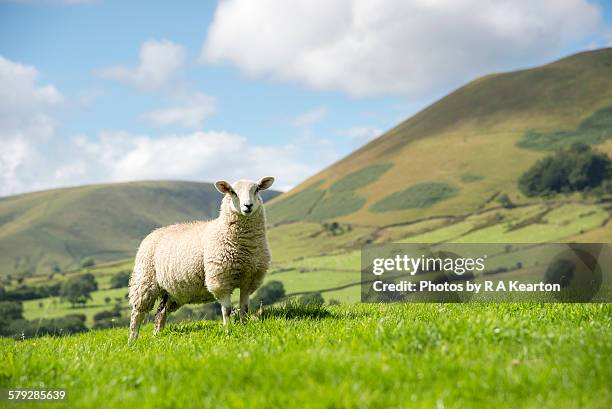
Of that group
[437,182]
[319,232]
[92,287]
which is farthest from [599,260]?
[437,182]

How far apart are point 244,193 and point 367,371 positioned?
638 centimetres

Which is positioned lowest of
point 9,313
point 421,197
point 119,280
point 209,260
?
point 9,313

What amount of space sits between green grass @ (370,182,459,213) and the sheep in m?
173

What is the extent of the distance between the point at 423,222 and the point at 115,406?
15908cm

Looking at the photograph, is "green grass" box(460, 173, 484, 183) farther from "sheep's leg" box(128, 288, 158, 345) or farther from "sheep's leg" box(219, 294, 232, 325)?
"sheep's leg" box(219, 294, 232, 325)

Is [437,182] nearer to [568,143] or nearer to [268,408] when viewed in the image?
[568,143]

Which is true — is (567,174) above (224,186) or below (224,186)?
above

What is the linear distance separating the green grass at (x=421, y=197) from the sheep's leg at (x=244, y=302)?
570 feet

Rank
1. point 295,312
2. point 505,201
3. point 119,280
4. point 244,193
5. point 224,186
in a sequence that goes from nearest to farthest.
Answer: point 295,312
point 244,193
point 224,186
point 119,280
point 505,201

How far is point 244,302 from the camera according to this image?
11852mm

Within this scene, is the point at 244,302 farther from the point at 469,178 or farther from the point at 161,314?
the point at 469,178

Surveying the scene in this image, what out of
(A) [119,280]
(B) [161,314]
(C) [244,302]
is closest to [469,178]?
(A) [119,280]

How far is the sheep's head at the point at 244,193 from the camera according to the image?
1159 cm

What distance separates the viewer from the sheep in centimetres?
1180
